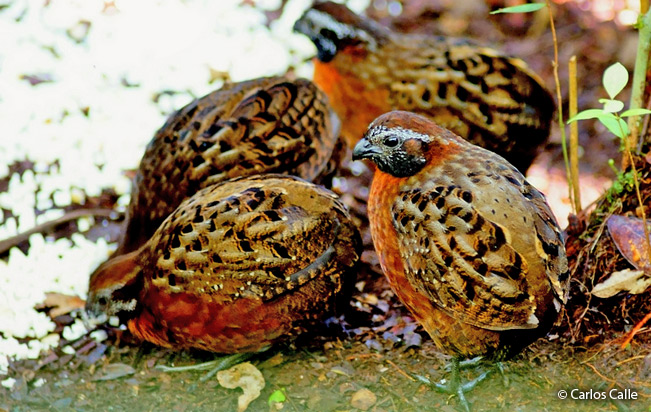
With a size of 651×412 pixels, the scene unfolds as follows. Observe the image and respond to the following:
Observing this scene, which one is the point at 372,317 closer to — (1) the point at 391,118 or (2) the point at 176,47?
(1) the point at 391,118

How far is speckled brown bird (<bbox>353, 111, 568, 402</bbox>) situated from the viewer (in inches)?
137

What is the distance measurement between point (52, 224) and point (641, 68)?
3.83 m

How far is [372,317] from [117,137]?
293cm

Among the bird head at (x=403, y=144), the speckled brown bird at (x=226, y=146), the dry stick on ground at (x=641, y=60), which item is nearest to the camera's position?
the bird head at (x=403, y=144)

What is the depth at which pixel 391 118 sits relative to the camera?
3875mm

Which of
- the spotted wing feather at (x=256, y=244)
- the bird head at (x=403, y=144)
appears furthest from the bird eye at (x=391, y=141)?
the spotted wing feather at (x=256, y=244)

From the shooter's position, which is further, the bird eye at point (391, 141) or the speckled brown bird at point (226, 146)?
the speckled brown bird at point (226, 146)

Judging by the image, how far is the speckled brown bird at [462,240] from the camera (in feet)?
11.4

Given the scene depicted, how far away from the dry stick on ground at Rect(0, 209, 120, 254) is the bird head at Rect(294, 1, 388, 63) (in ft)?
6.15

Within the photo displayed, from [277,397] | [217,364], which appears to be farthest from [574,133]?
[217,364]

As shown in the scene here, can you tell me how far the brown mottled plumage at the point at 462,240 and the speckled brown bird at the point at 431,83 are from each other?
1242 millimetres

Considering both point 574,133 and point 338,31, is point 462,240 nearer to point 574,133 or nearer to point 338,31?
point 574,133

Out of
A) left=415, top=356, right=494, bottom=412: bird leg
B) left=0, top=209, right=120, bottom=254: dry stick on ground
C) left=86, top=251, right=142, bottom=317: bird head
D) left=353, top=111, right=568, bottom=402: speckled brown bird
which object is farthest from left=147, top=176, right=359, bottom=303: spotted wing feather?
left=0, top=209, right=120, bottom=254: dry stick on ground

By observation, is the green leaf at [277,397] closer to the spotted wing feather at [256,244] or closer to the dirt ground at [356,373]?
the dirt ground at [356,373]
